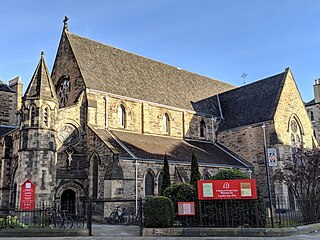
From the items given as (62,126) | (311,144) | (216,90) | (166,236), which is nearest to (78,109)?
(62,126)

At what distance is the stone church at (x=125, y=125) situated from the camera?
73.8 feet

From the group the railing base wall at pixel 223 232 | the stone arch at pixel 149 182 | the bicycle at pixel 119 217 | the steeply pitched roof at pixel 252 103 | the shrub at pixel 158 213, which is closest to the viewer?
the railing base wall at pixel 223 232

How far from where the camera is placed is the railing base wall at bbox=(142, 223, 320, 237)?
13.7 metres

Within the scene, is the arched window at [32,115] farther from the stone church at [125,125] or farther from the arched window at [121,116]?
the arched window at [121,116]

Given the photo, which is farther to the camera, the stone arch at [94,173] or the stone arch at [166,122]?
the stone arch at [166,122]

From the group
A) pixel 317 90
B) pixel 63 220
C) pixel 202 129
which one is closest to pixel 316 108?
pixel 317 90

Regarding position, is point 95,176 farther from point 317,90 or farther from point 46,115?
point 317,90

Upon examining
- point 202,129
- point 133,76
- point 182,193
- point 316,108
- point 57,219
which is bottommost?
point 57,219

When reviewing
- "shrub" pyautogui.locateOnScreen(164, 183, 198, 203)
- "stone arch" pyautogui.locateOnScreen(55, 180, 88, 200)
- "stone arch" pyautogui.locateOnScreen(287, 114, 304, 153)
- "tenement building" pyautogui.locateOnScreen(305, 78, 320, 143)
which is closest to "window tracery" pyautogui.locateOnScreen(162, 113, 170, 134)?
"stone arch" pyautogui.locateOnScreen(55, 180, 88, 200)

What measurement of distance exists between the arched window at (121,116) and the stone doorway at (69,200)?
7123 millimetres

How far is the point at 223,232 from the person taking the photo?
547 inches

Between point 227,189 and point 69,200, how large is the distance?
1319 cm

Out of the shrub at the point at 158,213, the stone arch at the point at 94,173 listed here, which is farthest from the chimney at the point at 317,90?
the shrub at the point at 158,213

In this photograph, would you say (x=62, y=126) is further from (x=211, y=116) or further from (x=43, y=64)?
(x=211, y=116)
